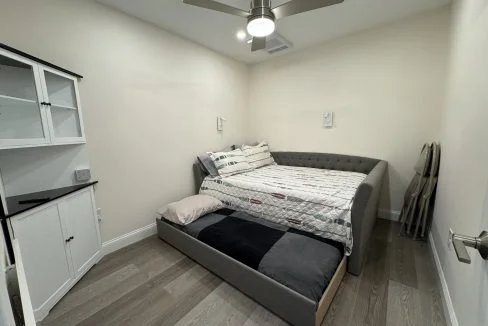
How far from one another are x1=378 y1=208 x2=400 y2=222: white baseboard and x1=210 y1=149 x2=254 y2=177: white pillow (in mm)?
1978

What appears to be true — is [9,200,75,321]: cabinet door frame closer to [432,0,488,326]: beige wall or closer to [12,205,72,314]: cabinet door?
[12,205,72,314]: cabinet door

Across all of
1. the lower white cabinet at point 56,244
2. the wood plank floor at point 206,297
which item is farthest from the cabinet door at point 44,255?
the wood plank floor at point 206,297

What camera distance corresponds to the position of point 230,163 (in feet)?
Result: 9.63

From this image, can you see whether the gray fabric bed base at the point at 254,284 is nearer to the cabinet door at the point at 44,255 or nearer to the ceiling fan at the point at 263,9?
the cabinet door at the point at 44,255

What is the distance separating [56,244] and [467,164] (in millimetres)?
2925

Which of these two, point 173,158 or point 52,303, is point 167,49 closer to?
point 173,158

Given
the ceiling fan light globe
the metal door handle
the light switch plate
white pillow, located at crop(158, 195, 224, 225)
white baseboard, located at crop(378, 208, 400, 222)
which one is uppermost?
the ceiling fan light globe

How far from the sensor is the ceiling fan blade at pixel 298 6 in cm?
149

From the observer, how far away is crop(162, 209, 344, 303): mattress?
1353mm

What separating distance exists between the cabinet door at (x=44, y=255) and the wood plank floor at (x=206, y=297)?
0.14 meters

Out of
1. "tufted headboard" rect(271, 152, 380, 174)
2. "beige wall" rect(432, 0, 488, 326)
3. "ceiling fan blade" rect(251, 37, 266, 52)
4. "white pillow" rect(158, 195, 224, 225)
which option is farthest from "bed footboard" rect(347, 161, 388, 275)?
"ceiling fan blade" rect(251, 37, 266, 52)

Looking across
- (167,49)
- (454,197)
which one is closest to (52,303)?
(167,49)

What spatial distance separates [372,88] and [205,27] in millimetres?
2363

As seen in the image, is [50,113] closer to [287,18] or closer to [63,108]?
[63,108]
